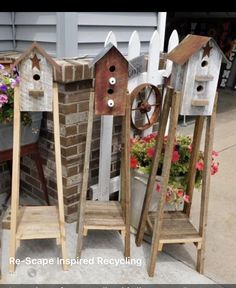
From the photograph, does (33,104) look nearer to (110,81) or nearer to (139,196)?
(110,81)

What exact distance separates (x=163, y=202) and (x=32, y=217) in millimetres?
894

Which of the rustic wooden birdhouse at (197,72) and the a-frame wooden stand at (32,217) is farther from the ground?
the rustic wooden birdhouse at (197,72)

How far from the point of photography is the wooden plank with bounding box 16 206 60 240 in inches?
75.3

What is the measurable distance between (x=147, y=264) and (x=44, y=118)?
1.33 meters

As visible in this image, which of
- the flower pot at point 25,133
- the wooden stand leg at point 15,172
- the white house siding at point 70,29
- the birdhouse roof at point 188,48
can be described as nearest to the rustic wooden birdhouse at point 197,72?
the birdhouse roof at point 188,48

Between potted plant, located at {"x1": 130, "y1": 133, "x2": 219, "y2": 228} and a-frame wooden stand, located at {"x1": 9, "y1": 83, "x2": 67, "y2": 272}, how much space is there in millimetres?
623

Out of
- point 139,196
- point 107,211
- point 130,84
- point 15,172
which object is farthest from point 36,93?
point 139,196

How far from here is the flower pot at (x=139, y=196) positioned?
7.48ft

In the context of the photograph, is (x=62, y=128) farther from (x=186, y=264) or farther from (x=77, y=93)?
(x=186, y=264)

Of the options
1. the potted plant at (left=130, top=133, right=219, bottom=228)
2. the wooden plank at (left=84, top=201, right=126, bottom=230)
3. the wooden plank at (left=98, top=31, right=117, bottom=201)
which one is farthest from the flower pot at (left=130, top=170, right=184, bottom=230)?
the wooden plank at (left=98, top=31, right=117, bottom=201)

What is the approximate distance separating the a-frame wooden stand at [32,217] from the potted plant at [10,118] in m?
0.16

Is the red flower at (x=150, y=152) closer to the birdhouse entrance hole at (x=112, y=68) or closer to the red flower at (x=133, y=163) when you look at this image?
the red flower at (x=133, y=163)

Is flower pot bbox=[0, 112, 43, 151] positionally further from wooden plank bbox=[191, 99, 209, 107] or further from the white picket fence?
wooden plank bbox=[191, 99, 209, 107]

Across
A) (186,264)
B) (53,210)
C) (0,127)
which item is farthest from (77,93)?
(186,264)
